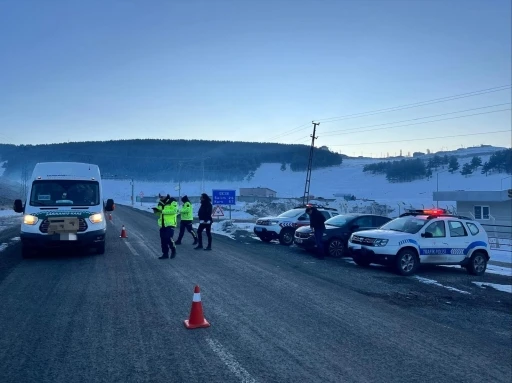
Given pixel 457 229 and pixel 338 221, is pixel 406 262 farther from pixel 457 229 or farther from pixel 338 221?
pixel 338 221

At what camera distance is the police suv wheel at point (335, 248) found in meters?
16.6

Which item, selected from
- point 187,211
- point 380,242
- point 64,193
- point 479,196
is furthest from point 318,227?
point 479,196

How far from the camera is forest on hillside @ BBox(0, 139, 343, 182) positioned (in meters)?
148

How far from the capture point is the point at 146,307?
7727 millimetres

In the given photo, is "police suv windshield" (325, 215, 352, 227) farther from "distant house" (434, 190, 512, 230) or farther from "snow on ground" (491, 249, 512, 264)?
"distant house" (434, 190, 512, 230)

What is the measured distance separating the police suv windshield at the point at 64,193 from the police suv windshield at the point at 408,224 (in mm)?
9093

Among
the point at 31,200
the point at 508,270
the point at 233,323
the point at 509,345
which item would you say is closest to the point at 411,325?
the point at 509,345

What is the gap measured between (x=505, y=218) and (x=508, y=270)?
20.7 metres

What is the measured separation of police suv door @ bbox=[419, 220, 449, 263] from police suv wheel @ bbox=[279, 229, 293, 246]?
7421 mm

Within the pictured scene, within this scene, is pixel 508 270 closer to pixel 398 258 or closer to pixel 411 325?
pixel 398 258

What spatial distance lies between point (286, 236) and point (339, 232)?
3.98 meters

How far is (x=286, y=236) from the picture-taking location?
2030cm

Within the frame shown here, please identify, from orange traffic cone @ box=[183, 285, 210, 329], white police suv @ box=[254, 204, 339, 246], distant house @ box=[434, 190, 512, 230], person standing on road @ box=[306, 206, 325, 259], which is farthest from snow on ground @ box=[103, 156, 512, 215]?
orange traffic cone @ box=[183, 285, 210, 329]

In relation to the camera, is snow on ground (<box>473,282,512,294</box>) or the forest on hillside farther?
the forest on hillside
